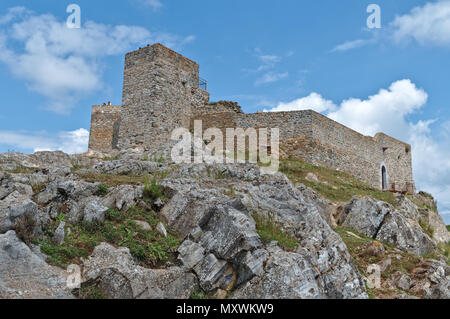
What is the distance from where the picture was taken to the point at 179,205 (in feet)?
32.0

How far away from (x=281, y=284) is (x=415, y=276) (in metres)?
4.51

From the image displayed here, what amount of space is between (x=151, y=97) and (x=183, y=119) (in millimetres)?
2739

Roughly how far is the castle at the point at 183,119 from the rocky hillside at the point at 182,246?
10.2 meters

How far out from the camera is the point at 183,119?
937 inches

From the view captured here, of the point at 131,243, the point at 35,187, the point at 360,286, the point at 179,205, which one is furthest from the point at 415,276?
the point at 35,187

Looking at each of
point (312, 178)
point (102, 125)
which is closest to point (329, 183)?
point (312, 178)

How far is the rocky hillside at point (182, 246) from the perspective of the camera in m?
7.19

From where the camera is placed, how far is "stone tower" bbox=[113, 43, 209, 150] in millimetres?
21766

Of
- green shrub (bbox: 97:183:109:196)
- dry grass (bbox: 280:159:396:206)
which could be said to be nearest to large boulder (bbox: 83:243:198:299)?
green shrub (bbox: 97:183:109:196)

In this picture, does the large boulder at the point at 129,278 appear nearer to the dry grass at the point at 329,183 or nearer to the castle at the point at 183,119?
the dry grass at the point at 329,183

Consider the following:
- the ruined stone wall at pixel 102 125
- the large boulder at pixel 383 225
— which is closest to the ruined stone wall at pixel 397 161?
the large boulder at pixel 383 225

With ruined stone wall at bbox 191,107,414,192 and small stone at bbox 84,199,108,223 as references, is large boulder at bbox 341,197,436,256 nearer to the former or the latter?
small stone at bbox 84,199,108,223

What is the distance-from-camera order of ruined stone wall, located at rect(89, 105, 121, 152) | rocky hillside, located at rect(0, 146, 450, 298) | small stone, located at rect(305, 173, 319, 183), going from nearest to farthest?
rocky hillside, located at rect(0, 146, 450, 298) → small stone, located at rect(305, 173, 319, 183) → ruined stone wall, located at rect(89, 105, 121, 152)

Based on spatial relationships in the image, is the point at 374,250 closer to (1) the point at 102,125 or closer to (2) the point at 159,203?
(2) the point at 159,203
